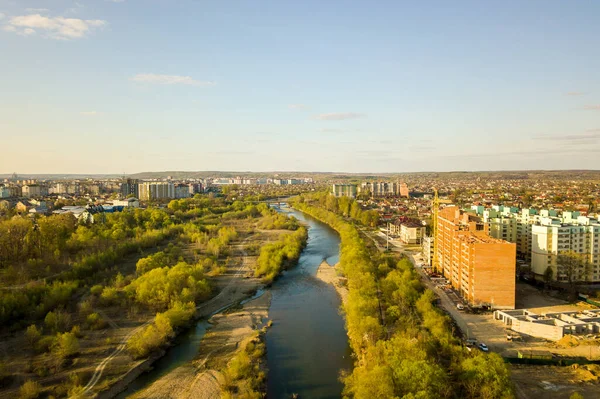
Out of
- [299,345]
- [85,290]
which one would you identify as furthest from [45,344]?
[299,345]

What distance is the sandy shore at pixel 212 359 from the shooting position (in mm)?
8664

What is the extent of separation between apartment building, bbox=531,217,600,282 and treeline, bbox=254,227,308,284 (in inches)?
403

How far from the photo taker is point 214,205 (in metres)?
43.3

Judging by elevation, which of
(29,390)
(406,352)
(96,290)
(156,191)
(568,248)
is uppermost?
(156,191)

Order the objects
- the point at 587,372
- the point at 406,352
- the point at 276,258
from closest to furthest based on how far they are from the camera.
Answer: the point at 406,352 → the point at 587,372 → the point at 276,258

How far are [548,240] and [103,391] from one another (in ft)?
50.1

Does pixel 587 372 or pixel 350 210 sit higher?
pixel 350 210

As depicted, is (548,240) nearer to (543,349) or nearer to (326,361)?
(543,349)

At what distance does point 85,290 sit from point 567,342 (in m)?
14.3

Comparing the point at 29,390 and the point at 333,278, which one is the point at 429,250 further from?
the point at 29,390

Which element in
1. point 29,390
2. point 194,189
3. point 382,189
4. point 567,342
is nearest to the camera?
point 29,390

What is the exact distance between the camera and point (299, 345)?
36.4 ft

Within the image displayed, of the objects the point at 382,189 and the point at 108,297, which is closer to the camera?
the point at 108,297

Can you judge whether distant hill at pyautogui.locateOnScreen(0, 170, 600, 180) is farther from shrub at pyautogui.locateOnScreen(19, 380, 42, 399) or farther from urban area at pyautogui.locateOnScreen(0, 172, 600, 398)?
shrub at pyautogui.locateOnScreen(19, 380, 42, 399)
